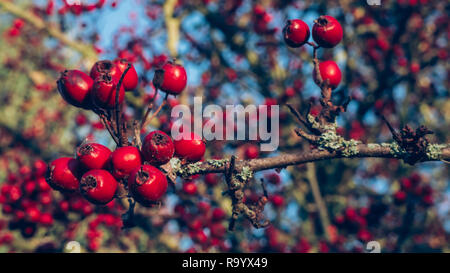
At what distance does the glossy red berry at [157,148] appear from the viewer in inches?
75.7

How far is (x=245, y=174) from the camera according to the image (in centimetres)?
211

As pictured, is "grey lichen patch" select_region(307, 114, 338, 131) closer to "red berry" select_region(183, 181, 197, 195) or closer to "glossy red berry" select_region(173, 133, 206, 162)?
"glossy red berry" select_region(173, 133, 206, 162)

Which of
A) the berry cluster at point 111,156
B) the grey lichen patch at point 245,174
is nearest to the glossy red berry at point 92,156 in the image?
the berry cluster at point 111,156

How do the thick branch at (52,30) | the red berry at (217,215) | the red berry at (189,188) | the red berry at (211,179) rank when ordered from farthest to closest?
the thick branch at (52,30)
the red berry at (217,215)
the red berry at (211,179)
the red berry at (189,188)

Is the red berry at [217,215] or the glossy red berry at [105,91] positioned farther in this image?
the red berry at [217,215]

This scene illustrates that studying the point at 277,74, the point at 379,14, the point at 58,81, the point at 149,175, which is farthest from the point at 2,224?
the point at 379,14

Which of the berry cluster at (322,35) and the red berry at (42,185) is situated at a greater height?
the berry cluster at (322,35)

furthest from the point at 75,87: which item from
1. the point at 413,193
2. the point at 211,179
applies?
the point at 413,193

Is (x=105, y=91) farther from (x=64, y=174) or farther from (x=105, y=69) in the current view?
(x=64, y=174)

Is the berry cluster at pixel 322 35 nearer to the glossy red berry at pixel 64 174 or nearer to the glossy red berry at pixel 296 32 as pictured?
the glossy red berry at pixel 296 32

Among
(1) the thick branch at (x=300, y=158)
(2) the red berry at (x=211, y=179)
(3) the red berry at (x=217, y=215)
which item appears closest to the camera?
(1) the thick branch at (x=300, y=158)

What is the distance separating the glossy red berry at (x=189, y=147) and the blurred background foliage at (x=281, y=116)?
7.64 ft

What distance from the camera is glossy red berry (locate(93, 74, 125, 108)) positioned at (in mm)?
1996
